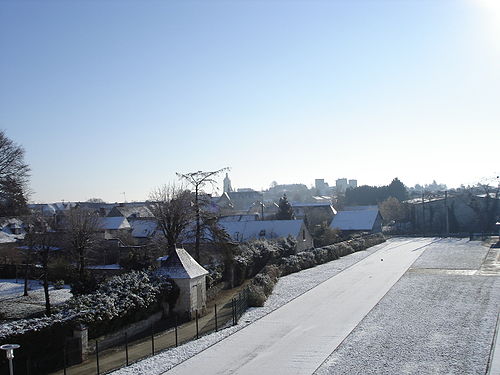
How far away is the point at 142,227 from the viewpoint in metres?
63.9

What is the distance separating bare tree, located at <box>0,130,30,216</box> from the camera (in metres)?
33.8

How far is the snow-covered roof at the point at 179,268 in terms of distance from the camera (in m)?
25.1

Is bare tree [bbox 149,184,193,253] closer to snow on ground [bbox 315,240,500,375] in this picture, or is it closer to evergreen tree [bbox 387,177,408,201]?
snow on ground [bbox 315,240,500,375]

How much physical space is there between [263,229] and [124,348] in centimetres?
3232

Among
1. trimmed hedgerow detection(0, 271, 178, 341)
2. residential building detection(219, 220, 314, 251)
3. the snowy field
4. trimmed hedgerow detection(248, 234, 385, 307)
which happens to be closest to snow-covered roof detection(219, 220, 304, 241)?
residential building detection(219, 220, 314, 251)

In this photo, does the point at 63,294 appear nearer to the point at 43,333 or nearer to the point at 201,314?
the point at 201,314

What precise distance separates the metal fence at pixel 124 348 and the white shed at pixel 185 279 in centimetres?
77

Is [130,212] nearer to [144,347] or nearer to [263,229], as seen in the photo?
[263,229]

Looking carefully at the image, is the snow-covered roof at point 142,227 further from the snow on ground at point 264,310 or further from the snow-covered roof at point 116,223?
the snow on ground at point 264,310

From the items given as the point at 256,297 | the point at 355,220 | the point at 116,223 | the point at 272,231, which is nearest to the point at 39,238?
the point at 256,297

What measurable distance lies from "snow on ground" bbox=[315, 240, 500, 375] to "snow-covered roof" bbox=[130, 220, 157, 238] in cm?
3569

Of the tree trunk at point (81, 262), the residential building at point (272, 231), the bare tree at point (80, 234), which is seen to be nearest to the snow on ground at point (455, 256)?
the residential building at point (272, 231)

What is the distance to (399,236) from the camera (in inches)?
2859

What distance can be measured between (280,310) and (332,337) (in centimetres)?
572
